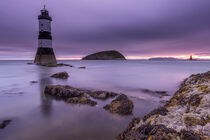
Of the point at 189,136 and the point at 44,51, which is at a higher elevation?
the point at 44,51

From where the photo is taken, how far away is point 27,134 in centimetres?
438

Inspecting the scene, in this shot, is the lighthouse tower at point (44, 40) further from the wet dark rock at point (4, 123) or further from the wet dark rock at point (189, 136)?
the wet dark rock at point (189, 136)

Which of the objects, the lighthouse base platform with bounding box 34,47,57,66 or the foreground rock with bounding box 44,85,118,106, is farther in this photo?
the lighthouse base platform with bounding box 34,47,57,66

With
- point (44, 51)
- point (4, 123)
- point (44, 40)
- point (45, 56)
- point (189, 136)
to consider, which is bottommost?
point (4, 123)

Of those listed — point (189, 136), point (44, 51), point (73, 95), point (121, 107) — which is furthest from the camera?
point (44, 51)

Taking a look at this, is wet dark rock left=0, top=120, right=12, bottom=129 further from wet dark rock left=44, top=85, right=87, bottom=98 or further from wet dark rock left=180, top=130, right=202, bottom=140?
wet dark rock left=180, top=130, right=202, bottom=140

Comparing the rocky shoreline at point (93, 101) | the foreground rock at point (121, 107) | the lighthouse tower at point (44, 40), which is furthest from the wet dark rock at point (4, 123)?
the lighthouse tower at point (44, 40)

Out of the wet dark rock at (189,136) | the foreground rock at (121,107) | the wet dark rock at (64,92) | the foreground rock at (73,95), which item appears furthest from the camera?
the wet dark rock at (64,92)

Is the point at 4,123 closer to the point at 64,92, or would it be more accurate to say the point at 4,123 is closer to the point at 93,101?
the point at 64,92

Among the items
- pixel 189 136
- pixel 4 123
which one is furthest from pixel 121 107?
pixel 4 123

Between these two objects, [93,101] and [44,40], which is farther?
[44,40]

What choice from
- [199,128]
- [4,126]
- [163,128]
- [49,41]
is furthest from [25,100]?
[49,41]

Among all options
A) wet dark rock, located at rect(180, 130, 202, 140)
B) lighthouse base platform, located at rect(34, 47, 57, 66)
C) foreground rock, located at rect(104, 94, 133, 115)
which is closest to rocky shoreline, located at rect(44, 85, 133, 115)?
foreground rock, located at rect(104, 94, 133, 115)

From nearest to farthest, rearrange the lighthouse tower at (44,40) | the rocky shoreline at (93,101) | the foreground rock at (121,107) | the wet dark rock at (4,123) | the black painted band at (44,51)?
the wet dark rock at (4,123) → the foreground rock at (121,107) → the rocky shoreline at (93,101) → the lighthouse tower at (44,40) → the black painted band at (44,51)
